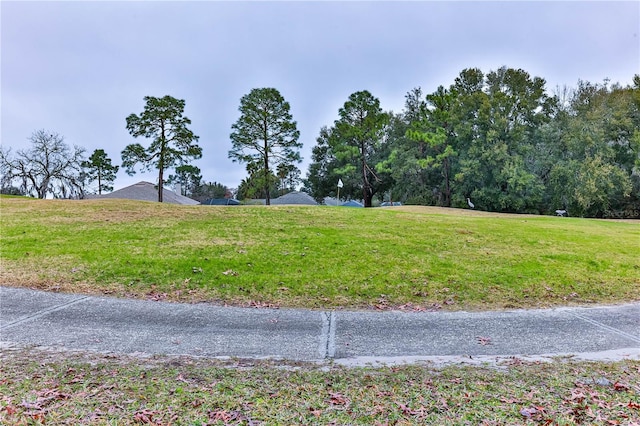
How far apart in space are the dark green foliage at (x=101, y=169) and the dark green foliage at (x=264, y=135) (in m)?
14.7

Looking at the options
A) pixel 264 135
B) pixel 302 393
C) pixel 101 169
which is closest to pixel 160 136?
pixel 264 135

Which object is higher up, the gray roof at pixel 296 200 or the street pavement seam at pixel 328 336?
the gray roof at pixel 296 200

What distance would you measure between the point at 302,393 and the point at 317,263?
4055mm

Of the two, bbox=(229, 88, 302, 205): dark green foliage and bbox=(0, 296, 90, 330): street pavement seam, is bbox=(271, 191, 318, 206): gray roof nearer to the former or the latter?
bbox=(229, 88, 302, 205): dark green foliage

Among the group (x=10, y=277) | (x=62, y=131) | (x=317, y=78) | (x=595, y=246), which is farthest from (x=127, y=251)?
(x=62, y=131)

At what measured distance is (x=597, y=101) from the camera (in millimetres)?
26250

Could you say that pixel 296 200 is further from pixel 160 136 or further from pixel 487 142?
pixel 487 142

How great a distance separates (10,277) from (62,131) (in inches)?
1413

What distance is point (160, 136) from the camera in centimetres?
2667

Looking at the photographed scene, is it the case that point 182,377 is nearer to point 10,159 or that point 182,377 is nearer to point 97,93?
point 97,93

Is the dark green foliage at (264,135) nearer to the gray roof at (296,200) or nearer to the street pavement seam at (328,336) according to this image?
the gray roof at (296,200)

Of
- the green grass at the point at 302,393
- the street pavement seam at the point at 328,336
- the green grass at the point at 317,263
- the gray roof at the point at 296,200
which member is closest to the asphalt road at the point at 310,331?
the street pavement seam at the point at 328,336

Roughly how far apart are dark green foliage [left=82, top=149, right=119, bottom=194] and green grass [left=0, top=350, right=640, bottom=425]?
34643 mm

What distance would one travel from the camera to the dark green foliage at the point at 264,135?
25625 millimetres
